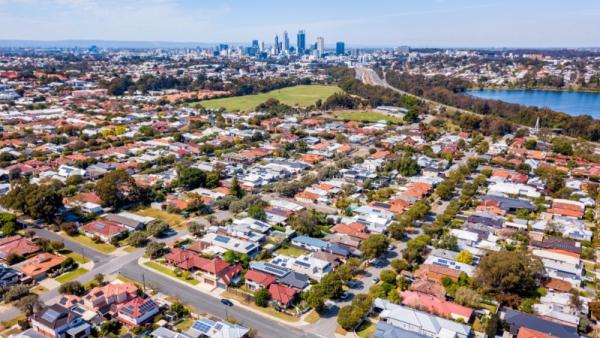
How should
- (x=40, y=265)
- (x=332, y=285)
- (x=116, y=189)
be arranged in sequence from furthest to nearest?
(x=116, y=189)
(x=40, y=265)
(x=332, y=285)

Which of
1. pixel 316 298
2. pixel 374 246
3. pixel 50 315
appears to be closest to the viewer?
pixel 50 315

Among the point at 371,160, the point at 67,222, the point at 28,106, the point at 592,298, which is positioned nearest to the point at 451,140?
the point at 371,160

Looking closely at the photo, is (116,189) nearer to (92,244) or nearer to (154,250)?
(92,244)

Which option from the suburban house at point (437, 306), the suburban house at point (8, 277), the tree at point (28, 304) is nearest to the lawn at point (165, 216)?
the suburban house at point (8, 277)

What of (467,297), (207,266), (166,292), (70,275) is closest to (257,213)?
(207,266)

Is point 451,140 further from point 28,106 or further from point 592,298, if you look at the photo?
point 28,106

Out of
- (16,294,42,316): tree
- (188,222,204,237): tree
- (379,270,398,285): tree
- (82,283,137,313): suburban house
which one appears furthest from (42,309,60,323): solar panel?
(379,270,398,285): tree

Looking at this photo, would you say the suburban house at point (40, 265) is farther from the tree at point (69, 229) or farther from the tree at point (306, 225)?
the tree at point (306, 225)

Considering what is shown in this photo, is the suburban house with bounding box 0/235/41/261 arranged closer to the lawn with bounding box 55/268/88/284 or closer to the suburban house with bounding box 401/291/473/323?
the lawn with bounding box 55/268/88/284
